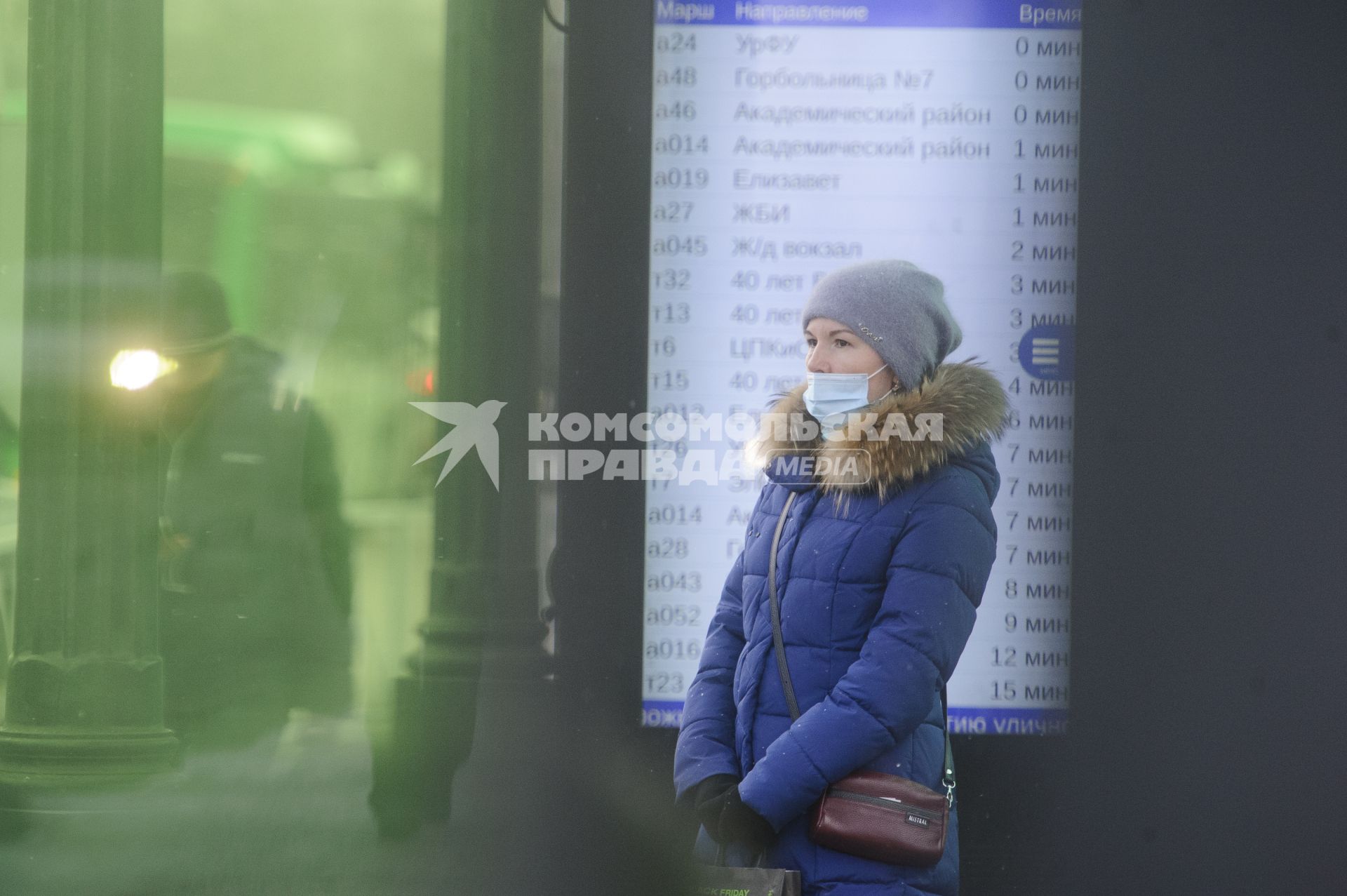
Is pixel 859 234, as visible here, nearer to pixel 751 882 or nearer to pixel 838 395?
pixel 838 395

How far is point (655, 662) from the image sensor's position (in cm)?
377

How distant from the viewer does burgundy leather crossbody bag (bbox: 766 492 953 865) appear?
2686mm

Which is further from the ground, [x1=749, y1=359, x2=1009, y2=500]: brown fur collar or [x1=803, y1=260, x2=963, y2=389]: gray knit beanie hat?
[x1=803, y1=260, x2=963, y2=389]: gray knit beanie hat

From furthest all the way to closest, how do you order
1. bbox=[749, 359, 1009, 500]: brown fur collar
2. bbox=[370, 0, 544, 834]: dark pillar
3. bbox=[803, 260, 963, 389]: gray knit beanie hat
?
bbox=[370, 0, 544, 834]: dark pillar
bbox=[803, 260, 963, 389]: gray knit beanie hat
bbox=[749, 359, 1009, 500]: brown fur collar

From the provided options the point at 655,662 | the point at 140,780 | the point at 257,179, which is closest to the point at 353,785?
the point at 140,780

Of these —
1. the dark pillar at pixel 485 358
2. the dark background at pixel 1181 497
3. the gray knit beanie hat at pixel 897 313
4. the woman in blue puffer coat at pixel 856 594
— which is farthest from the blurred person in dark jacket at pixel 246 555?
the gray knit beanie hat at pixel 897 313

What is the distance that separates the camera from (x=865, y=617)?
277 cm

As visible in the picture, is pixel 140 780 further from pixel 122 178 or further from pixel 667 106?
pixel 667 106

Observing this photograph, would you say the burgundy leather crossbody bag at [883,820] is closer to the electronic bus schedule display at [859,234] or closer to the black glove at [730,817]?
the black glove at [730,817]

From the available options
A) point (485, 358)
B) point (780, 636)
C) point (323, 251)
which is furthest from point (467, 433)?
point (780, 636)

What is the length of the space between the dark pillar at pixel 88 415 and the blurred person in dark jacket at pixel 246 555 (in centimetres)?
9

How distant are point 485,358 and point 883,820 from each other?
6.11ft

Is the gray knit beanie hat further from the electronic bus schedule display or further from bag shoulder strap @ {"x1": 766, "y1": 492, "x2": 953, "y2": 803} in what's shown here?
the electronic bus schedule display

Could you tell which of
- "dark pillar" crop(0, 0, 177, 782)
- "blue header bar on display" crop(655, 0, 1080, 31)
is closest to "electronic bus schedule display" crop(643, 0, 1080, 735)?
"blue header bar on display" crop(655, 0, 1080, 31)
